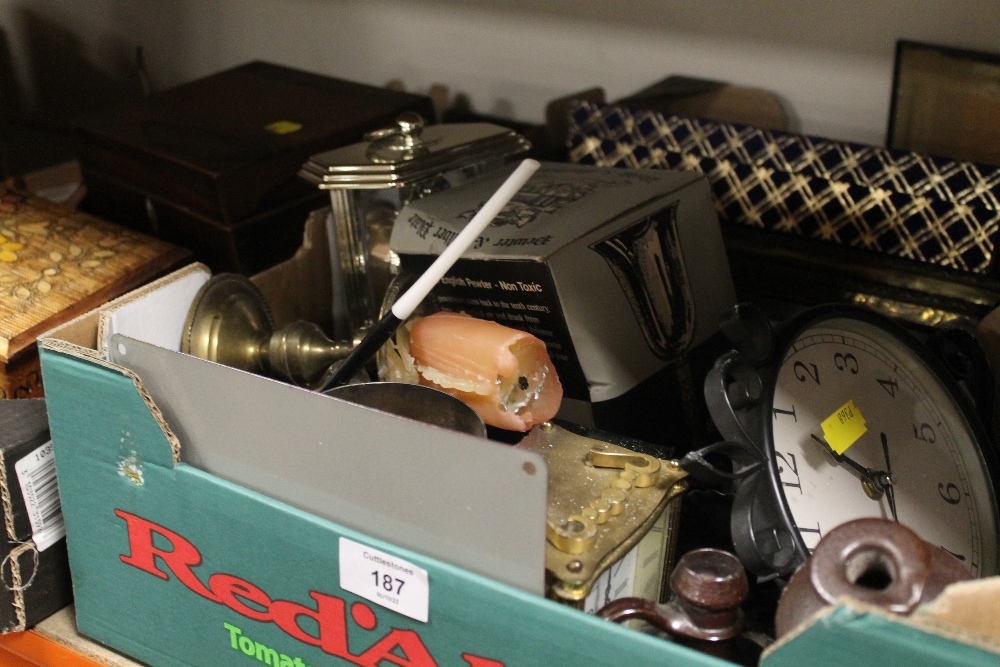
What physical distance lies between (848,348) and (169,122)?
80 cm

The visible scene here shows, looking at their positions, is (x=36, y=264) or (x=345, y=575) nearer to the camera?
(x=345, y=575)

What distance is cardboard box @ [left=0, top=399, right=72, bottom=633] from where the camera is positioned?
80 centimetres

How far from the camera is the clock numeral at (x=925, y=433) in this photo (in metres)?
0.78

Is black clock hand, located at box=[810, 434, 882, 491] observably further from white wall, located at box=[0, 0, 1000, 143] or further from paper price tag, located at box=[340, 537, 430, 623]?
white wall, located at box=[0, 0, 1000, 143]

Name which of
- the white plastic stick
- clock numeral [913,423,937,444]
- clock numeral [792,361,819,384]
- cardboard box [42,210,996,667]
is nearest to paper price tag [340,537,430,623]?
cardboard box [42,210,996,667]

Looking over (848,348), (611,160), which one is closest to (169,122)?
(611,160)

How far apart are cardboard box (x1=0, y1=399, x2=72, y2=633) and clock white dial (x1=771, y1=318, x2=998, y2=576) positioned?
59 centimetres

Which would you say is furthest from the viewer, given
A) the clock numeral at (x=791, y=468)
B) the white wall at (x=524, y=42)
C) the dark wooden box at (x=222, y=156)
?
the white wall at (x=524, y=42)

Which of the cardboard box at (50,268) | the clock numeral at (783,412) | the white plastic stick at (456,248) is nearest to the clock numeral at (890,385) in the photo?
the clock numeral at (783,412)

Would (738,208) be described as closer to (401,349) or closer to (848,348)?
(848,348)

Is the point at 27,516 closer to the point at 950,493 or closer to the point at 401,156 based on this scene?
the point at 401,156

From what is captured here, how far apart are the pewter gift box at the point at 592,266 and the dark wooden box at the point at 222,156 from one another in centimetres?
25

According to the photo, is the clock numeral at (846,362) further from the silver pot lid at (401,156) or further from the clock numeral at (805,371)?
the silver pot lid at (401,156)

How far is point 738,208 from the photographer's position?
1034mm
